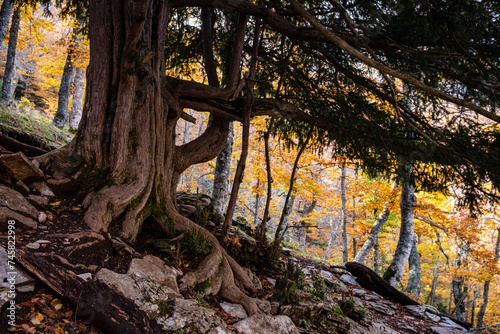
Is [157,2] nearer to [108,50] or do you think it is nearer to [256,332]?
[108,50]

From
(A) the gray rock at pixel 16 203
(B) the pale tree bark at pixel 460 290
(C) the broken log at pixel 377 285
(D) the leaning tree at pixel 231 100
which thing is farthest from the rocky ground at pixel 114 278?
(B) the pale tree bark at pixel 460 290

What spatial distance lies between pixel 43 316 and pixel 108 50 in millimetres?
3637

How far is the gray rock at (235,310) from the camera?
3.31 meters

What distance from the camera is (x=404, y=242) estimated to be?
932cm

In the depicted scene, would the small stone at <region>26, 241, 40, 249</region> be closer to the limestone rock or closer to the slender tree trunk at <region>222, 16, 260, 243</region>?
the limestone rock

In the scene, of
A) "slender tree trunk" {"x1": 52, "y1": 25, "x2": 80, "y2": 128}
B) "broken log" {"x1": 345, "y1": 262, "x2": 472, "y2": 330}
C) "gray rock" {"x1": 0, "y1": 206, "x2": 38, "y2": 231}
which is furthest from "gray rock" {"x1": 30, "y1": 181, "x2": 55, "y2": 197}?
"broken log" {"x1": 345, "y1": 262, "x2": 472, "y2": 330}

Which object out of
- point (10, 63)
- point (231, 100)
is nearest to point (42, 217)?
point (231, 100)

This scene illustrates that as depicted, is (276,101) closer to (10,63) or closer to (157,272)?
(157,272)

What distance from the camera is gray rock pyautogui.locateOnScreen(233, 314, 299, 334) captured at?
9.78 feet

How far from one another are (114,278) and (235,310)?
1673 mm

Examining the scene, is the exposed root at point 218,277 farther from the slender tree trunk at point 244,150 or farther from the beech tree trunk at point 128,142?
the slender tree trunk at point 244,150

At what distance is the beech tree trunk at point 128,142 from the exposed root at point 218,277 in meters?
0.01

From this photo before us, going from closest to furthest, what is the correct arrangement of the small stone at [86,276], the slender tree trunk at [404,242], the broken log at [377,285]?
the small stone at [86,276]
the broken log at [377,285]
the slender tree trunk at [404,242]

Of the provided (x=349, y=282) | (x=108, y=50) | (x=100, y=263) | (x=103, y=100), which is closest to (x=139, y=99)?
(x=103, y=100)
